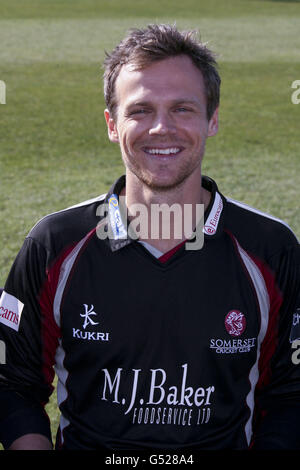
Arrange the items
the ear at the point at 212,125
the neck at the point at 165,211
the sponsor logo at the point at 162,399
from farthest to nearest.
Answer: the ear at the point at 212,125
the neck at the point at 165,211
the sponsor logo at the point at 162,399

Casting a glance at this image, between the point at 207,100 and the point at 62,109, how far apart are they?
373 inches

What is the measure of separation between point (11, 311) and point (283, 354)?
2.82 feet

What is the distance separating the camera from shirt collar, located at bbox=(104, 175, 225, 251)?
2131mm

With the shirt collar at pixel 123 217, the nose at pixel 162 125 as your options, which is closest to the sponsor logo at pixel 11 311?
the shirt collar at pixel 123 217

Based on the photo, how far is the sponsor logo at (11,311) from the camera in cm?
213

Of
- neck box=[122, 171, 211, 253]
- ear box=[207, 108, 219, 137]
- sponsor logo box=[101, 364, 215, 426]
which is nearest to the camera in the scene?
sponsor logo box=[101, 364, 215, 426]

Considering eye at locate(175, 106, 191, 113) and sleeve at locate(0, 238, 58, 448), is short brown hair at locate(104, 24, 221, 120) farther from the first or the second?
sleeve at locate(0, 238, 58, 448)

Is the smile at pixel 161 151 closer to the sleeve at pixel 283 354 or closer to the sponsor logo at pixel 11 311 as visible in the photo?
the sleeve at pixel 283 354

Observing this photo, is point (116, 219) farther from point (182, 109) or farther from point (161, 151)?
point (182, 109)

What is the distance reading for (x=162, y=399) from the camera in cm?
205

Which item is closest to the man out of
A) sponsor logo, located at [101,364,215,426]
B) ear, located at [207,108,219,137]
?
sponsor logo, located at [101,364,215,426]

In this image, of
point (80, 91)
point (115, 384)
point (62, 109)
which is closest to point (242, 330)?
point (115, 384)

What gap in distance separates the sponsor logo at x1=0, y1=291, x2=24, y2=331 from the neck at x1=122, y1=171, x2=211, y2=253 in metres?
0.44

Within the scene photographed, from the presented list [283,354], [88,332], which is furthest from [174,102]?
[283,354]
